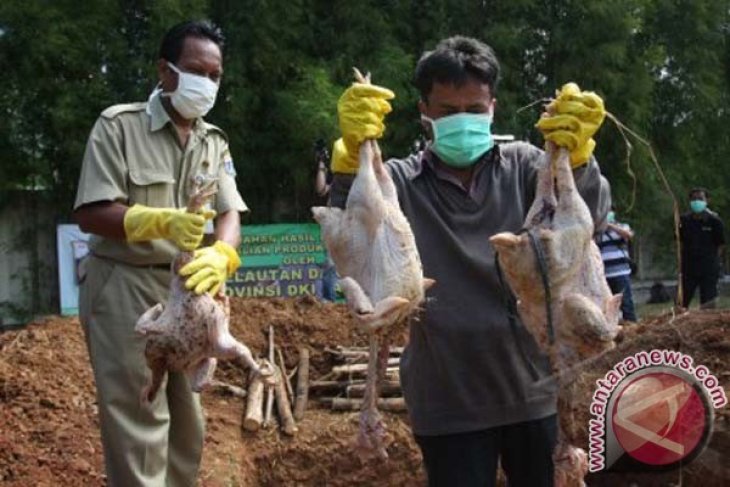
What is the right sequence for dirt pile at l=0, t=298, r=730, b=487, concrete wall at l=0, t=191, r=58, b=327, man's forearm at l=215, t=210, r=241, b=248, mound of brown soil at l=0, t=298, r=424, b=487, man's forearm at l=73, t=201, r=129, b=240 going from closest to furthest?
1. man's forearm at l=73, t=201, r=129, b=240
2. man's forearm at l=215, t=210, r=241, b=248
3. dirt pile at l=0, t=298, r=730, b=487
4. mound of brown soil at l=0, t=298, r=424, b=487
5. concrete wall at l=0, t=191, r=58, b=327

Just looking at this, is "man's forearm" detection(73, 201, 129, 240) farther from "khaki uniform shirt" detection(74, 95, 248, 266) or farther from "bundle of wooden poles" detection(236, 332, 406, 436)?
"bundle of wooden poles" detection(236, 332, 406, 436)

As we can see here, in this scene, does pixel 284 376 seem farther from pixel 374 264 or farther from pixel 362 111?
pixel 362 111

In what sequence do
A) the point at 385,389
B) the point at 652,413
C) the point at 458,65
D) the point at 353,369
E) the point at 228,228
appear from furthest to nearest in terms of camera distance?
the point at 353,369 < the point at 385,389 < the point at 652,413 < the point at 228,228 < the point at 458,65

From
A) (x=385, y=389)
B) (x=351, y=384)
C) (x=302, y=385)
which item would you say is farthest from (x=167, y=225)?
(x=302, y=385)

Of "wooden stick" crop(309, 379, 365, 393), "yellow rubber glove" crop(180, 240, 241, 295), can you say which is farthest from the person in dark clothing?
"yellow rubber glove" crop(180, 240, 241, 295)

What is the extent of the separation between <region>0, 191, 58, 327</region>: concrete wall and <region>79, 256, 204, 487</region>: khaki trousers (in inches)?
446

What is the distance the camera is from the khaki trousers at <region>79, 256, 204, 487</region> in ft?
13.1

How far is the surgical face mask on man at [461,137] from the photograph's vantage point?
3039 millimetres

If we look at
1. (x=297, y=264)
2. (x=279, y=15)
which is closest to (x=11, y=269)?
(x=297, y=264)

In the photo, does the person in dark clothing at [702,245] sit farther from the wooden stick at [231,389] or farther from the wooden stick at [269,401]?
the wooden stick at [231,389]

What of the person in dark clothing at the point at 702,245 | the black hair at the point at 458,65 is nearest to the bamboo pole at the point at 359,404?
the black hair at the point at 458,65

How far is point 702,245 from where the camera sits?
1171cm

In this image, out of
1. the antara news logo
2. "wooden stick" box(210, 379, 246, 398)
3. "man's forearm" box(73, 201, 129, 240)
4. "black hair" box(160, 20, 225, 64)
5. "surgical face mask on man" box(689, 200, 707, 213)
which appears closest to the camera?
"man's forearm" box(73, 201, 129, 240)

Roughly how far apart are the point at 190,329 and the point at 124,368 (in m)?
0.85
